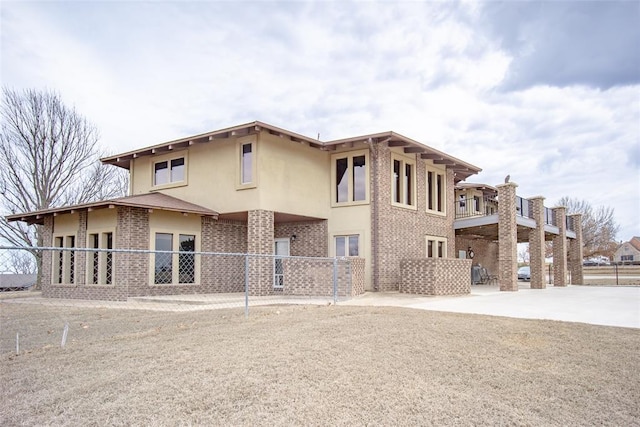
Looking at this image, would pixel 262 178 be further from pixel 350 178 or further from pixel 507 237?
pixel 507 237

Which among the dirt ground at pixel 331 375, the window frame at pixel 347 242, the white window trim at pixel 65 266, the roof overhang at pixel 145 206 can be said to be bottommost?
the dirt ground at pixel 331 375

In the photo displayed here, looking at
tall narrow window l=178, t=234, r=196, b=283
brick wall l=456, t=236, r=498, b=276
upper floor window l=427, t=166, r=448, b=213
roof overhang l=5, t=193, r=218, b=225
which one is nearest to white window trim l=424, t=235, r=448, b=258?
upper floor window l=427, t=166, r=448, b=213

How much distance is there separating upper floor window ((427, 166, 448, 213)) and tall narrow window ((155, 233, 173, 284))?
1047cm

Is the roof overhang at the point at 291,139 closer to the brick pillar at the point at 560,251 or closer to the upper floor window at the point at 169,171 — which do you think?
the upper floor window at the point at 169,171

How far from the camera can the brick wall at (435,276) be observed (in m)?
14.2

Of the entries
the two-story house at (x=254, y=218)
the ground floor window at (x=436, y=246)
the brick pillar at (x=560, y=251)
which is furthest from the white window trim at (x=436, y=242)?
the brick pillar at (x=560, y=251)

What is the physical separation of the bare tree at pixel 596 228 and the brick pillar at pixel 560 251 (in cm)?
2484

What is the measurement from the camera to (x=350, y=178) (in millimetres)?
16234

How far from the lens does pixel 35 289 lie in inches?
885

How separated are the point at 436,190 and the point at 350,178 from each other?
4720mm

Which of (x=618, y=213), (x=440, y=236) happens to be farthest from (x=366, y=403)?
(x=618, y=213)

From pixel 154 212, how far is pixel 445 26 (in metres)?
11.2

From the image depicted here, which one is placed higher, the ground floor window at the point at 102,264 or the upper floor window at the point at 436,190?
the upper floor window at the point at 436,190

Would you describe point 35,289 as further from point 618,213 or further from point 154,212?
point 618,213
